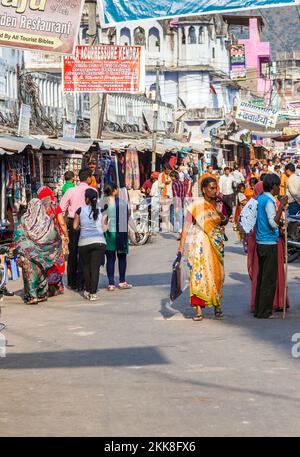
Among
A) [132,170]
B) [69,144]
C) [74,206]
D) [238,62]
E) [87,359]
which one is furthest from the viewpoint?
[238,62]

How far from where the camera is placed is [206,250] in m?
12.0

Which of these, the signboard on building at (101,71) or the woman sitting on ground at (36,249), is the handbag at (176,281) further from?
the signboard on building at (101,71)

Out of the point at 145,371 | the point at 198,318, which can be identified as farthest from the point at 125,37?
the point at 145,371

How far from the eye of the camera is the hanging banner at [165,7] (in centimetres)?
960

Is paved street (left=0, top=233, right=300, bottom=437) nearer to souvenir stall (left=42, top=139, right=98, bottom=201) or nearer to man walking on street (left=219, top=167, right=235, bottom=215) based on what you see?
souvenir stall (left=42, top=139, right=98, bottom=201)

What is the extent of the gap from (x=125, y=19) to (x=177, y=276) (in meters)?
3.46

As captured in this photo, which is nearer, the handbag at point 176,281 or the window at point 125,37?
the handbag at point 176,281

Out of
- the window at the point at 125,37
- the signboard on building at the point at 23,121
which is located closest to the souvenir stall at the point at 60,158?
the signboard on building at the point at 23,121

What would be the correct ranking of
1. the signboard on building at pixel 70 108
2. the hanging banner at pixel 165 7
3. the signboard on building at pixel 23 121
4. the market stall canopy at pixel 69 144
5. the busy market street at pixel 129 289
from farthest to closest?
the signboard on building at pixel 70 108, the signboard on building at pixel 23 121, the market stall canopy at pixel 69 144, the hanging banner at pixel 165 7, the busy market street at pixel 129 289

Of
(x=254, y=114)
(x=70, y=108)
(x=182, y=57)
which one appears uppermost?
(x=182, y=57)

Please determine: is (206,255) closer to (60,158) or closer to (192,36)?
(60,158)

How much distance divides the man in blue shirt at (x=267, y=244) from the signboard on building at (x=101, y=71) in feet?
45.1

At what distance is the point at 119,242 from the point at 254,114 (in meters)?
34.4
